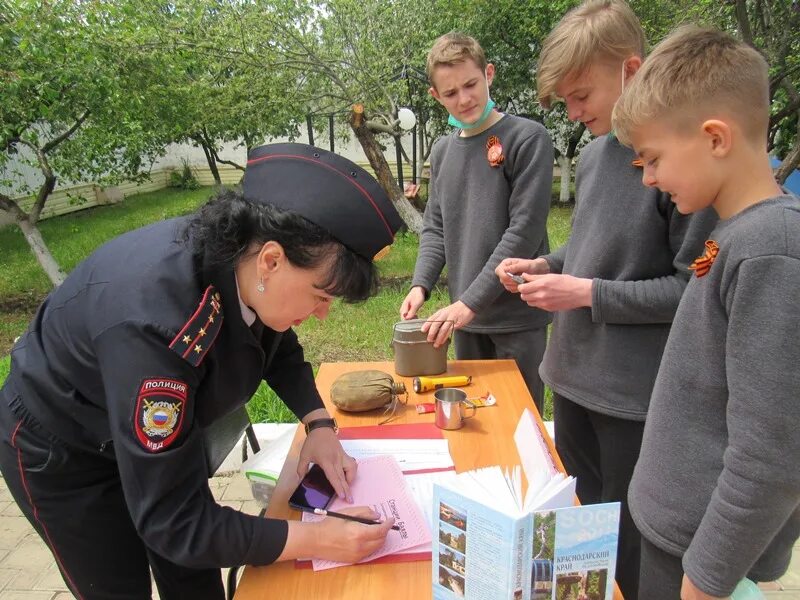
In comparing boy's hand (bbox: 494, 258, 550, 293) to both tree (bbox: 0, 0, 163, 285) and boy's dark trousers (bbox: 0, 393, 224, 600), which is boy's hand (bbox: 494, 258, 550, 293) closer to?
boy's dark trousers (bbox: 0, 393, 224, 600)

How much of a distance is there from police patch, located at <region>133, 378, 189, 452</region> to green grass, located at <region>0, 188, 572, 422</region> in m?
0.48

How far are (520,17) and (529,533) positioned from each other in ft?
35.8

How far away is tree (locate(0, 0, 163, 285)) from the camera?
4.59m

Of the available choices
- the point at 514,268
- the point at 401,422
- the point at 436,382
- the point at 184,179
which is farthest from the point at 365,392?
the point at 184,179

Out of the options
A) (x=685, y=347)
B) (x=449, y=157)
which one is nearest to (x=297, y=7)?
(x=449, y=157)

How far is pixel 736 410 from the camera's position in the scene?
0.90 metres

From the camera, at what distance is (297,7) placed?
641 centimetres

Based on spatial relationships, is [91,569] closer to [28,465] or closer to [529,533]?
[28,465]

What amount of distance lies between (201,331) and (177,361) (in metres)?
0.07

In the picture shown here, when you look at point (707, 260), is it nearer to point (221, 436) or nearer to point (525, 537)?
point (525, 537)

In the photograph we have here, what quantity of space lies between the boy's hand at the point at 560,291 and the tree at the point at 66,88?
4646 millimetres

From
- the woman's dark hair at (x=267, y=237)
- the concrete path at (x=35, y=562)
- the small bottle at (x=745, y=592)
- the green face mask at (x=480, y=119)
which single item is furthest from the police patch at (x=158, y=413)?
the concrete path at (x=35, y=562)

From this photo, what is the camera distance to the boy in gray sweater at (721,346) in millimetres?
849

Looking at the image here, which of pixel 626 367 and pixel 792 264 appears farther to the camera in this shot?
pixel 626 367
